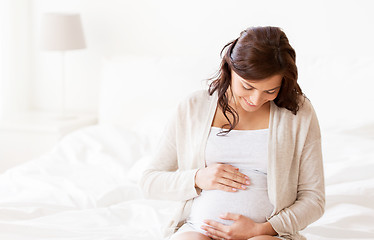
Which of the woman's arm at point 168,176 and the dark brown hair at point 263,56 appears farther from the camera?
the woman's arm at point 168,176

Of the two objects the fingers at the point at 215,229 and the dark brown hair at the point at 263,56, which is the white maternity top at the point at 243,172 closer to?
the fingers at the point at 215,229

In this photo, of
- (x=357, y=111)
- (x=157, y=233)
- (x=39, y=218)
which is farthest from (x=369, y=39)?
(x=39, y=218)

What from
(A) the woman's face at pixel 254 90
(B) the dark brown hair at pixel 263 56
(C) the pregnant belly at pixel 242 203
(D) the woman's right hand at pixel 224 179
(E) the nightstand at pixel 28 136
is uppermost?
(B) the dark brown hair at pixel 263 56

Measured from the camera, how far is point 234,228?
127 centimetres

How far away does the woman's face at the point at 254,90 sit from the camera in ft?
4.08

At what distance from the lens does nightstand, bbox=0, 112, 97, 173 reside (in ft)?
9.36

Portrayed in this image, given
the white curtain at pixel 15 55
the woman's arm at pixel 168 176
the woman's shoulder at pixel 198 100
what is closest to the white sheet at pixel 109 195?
the woman's arm at pixel 168 176

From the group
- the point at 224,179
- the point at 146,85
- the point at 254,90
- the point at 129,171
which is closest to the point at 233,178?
the point at 224,179

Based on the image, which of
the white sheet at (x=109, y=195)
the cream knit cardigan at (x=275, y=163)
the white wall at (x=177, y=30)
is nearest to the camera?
the cream knit cardigan at (x=275, y=163)

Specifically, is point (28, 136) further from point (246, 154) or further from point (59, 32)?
point (246, 154)

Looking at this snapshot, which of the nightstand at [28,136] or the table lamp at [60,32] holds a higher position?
the table lamp at [60,32]

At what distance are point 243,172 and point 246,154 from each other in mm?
50

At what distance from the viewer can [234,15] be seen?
9.18ft

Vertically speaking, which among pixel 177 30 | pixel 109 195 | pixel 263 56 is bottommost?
pixel 109 195
